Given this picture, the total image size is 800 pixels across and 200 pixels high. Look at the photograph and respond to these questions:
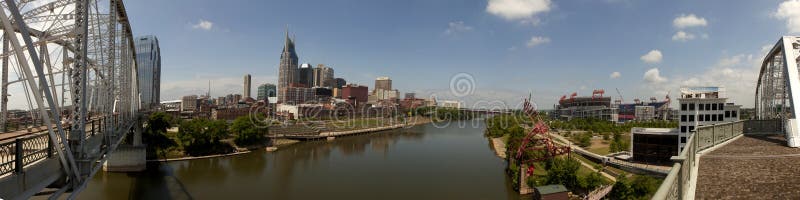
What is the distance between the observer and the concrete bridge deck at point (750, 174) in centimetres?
402

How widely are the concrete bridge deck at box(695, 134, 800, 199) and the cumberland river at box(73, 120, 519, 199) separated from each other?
1485 cm

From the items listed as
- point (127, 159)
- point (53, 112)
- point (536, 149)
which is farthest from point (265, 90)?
point (53, 112)

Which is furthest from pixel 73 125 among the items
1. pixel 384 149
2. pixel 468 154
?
pixel 384 149

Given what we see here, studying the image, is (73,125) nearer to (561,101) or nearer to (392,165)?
(392,165)

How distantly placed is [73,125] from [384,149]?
123ft

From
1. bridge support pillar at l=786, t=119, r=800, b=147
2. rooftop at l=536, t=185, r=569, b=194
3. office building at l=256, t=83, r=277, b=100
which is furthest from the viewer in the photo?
office building at l=256, t=83, r=277, b=100

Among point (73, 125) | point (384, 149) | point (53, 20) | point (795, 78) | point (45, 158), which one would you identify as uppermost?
point (53, 20)

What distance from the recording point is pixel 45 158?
688 cm

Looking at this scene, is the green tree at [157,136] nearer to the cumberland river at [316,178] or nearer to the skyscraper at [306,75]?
the cumberland river at [316,178]

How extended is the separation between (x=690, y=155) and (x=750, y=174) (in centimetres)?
80

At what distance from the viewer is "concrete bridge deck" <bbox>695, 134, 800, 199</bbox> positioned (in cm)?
402

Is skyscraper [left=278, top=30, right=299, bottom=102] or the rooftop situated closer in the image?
the rooftop

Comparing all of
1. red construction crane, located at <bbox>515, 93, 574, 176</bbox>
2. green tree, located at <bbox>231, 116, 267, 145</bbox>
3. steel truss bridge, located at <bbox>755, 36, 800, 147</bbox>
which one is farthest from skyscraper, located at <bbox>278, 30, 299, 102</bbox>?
steel truss bridge, located at <bbox>755, 36, 800, 147</bbox>

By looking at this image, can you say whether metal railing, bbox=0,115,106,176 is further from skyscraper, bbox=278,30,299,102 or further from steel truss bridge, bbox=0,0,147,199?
skyscraper, bbox=278,30,299,102
